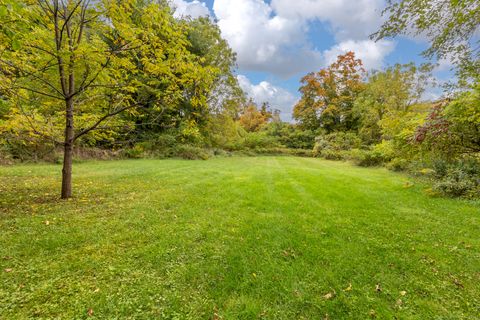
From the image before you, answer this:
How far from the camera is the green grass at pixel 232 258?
2219mm

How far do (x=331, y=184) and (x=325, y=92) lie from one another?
78.9ft

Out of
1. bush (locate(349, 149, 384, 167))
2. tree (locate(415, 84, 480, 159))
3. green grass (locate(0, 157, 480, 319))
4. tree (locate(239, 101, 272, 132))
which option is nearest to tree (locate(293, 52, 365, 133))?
tree (locate(239, 101, 272, 132))

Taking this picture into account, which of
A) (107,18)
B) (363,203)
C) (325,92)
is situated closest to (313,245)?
(363,203)

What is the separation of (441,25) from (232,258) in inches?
212

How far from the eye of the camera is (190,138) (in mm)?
18781

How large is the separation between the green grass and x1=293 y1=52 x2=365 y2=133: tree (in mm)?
23934

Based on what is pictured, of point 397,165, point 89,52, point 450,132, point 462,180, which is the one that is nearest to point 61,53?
point 89,52

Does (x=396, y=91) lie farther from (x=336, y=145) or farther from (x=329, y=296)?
(x=329, y=296)

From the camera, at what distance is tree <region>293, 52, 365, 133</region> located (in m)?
27.2

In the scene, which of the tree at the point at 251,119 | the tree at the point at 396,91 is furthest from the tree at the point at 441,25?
the tree at the point at 251,119

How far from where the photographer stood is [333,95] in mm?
28391

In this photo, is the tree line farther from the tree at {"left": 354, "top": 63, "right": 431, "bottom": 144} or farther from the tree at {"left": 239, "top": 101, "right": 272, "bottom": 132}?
the tree at {"left": 239, "top": 101, "right": 272, "bottom": 132}

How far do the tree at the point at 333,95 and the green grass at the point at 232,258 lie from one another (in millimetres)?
23934

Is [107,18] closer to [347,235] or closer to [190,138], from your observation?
[347,235]
